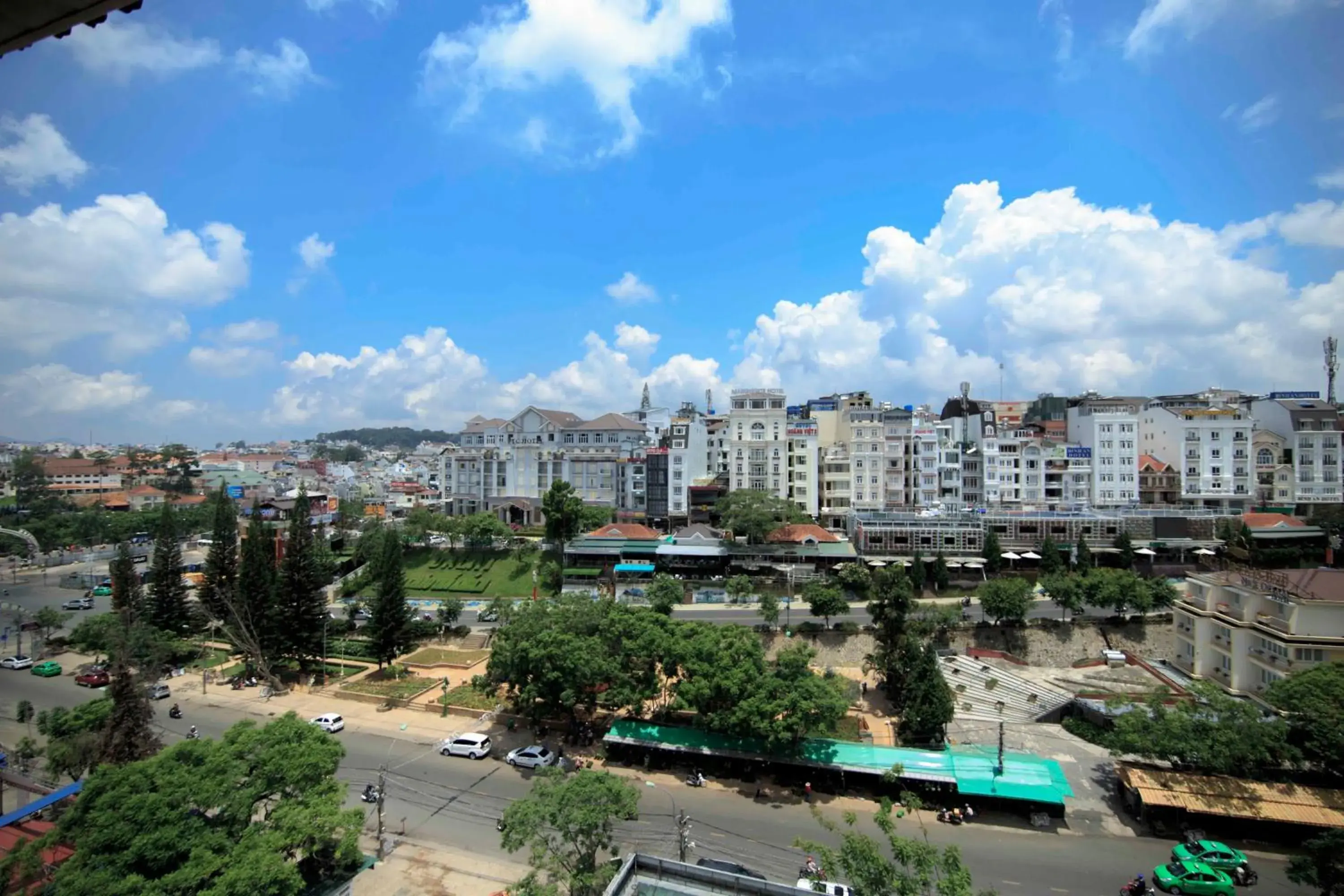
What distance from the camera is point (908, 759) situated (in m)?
18.3

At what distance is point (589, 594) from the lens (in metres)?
25.3

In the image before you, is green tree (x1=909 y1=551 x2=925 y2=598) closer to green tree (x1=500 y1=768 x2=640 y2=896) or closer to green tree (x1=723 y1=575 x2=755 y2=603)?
green tree (x1=723 y1=575 x2=755 y2=603)

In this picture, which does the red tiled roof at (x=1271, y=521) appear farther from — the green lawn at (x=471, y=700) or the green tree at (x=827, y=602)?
the green lawn at (x=471, y=700)

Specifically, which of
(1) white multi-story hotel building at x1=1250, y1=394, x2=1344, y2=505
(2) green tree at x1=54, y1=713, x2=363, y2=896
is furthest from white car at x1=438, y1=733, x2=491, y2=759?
(1) white multi-story hotel building at x1=1250, y1=394, x2=1344, y2=505

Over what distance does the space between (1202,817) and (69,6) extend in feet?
80.0

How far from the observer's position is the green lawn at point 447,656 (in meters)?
29.1

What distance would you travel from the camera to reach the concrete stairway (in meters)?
23.3

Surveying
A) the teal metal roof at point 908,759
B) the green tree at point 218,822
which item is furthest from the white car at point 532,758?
the green tree at point 218,822

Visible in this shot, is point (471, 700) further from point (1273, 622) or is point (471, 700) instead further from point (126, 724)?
point (1273, 622)

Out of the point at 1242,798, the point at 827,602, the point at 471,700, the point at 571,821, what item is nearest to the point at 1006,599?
the point at 827,602

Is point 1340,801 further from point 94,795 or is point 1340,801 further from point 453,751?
point 94,795

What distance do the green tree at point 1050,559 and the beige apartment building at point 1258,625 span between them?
26.8 feet

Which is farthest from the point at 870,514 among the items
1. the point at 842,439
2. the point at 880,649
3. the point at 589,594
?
the point at 589,594

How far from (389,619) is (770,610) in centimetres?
1681
